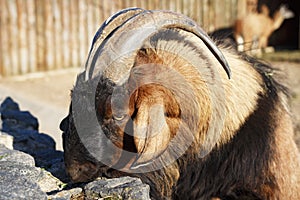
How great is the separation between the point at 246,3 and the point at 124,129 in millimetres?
13717

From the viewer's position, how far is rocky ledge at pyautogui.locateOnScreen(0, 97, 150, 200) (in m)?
2.87

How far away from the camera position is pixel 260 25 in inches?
647

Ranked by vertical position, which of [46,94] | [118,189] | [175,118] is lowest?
[46,94]

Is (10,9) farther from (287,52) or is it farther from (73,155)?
(287,52)

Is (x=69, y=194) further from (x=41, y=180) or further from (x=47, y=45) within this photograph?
(x=47, y=45)

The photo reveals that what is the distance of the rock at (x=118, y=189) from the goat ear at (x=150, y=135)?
7.8 inches

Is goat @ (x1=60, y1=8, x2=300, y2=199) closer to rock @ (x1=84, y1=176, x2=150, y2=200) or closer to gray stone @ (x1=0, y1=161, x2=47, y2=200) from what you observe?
rock @ (x1=84, y1=176, x2=150, y2=200)

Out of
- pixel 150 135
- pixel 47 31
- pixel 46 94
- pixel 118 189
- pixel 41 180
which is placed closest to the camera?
pixel 118 189

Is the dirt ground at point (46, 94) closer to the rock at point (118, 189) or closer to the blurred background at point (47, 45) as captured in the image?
the blurred background at point (47, 45)

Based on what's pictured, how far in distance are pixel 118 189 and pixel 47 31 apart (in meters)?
8.56

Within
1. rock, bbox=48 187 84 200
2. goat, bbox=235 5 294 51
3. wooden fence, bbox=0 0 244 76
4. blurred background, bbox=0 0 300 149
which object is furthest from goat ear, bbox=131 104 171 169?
goat, bbox=235 5 294 51

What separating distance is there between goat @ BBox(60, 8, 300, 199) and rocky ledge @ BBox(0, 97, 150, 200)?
198 millimetres

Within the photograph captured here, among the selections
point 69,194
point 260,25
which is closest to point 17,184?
point 69,194

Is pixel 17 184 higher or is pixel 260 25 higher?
pixel 17 184
